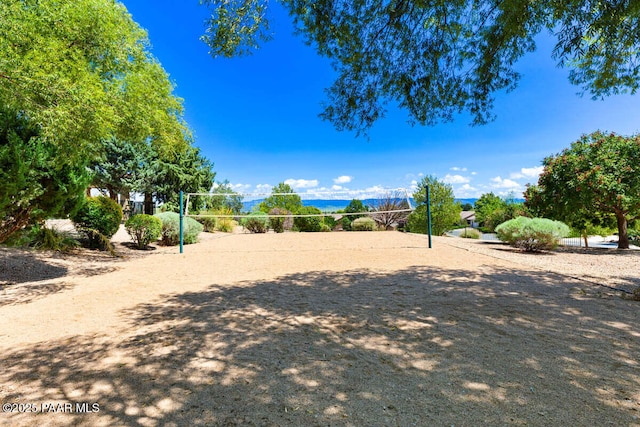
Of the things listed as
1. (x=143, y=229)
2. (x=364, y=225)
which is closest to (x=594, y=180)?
(x=364, y=225)

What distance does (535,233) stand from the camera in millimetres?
8172

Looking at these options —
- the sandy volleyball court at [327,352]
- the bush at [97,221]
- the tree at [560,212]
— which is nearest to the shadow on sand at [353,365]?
the sandy volleyball court at [327,352]

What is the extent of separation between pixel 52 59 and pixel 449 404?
596 cm

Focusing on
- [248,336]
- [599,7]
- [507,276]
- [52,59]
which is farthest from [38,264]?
[599,7]

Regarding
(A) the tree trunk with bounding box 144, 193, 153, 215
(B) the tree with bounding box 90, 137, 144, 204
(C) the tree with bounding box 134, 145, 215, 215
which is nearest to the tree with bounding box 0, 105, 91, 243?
(C) the tree with bounding box 134, 145, 215, 215

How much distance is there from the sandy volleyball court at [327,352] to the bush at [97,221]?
4.26 meters

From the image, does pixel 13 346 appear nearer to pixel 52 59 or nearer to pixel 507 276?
pixel 52 59

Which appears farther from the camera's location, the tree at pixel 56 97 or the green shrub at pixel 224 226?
the green shrub at pixel 224 226

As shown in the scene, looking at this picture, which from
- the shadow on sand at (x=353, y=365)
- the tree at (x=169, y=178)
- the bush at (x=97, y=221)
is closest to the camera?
the shadow on sand at (x=353, y=365)

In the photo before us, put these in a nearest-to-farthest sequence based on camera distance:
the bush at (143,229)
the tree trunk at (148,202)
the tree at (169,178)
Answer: the bush at (143,229) < the tree at (169,178) < the tree trunk at (148,202)

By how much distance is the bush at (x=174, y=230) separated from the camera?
10703 mm

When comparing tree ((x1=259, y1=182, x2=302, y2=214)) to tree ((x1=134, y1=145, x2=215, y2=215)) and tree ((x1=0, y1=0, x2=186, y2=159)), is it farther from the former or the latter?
tree ((x1=0, y1=0, x2=186, y2=159))

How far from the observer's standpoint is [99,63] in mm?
7098

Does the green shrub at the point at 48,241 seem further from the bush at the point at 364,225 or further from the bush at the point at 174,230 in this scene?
the bush at the point at 364,225
